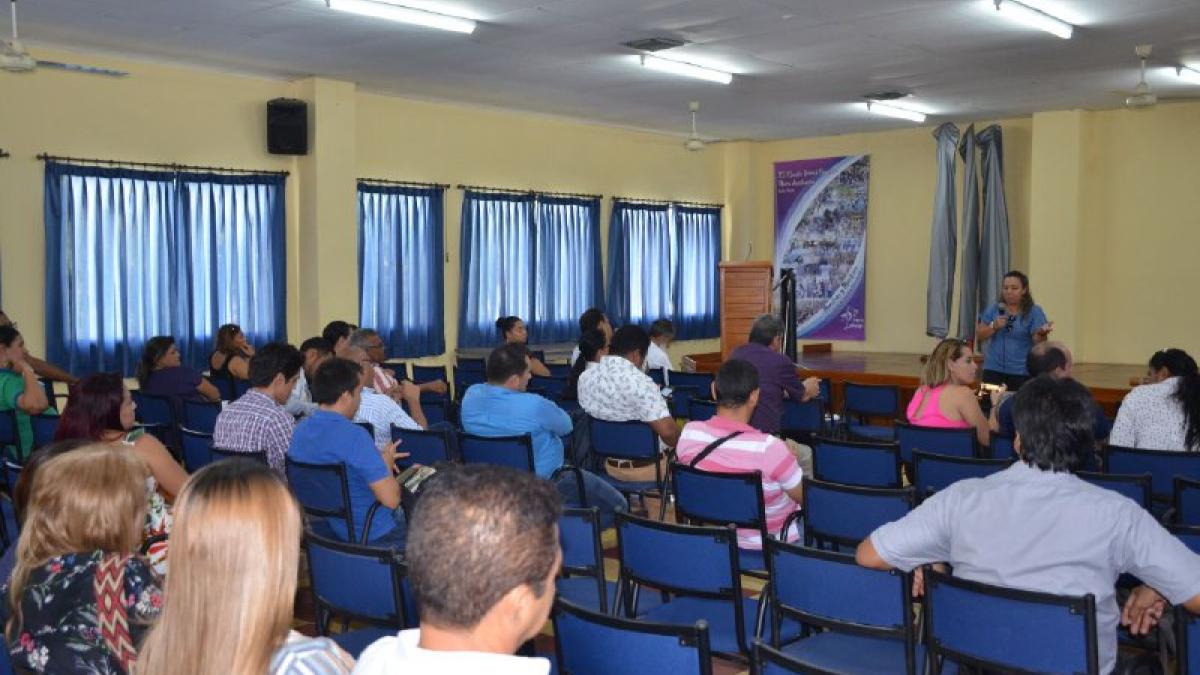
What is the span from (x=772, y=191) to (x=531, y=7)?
336 inches

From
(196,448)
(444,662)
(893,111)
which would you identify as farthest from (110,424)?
(893,111)

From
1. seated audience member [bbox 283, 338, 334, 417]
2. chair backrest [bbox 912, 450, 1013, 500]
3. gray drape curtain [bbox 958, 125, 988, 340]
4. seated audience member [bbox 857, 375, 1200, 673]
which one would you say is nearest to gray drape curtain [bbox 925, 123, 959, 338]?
gray drape curtain [bbox 958, 125, 988, 340]

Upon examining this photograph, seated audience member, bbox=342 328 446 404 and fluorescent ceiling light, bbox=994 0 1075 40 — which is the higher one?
fluorescent ceiling light, bbox=994 0 1075 40

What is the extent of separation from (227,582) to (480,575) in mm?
475

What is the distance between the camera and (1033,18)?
26.5 feet

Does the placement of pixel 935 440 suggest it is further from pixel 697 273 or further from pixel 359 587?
pixel 697 273

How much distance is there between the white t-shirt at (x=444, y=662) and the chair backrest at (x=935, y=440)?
4.24 metres

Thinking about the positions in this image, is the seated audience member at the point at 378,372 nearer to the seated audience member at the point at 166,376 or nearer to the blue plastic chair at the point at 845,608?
the seated audience member at the point at 166,376

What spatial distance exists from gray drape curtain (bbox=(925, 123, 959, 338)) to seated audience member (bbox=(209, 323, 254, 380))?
329 inches

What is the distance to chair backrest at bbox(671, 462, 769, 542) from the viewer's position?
4.14 meters

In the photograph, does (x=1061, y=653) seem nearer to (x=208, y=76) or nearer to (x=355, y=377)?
(x=355, y=377)

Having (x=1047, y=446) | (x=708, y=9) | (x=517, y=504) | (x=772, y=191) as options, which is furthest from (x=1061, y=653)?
(x=772, y=191)

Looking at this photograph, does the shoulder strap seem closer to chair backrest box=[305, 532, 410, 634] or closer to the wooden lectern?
chair backrest box=[305, 532, 410, 634]

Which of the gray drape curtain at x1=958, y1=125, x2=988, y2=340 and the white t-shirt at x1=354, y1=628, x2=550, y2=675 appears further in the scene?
the gray drape curtain at x1=958, y1=125, x2=988, y2=340
